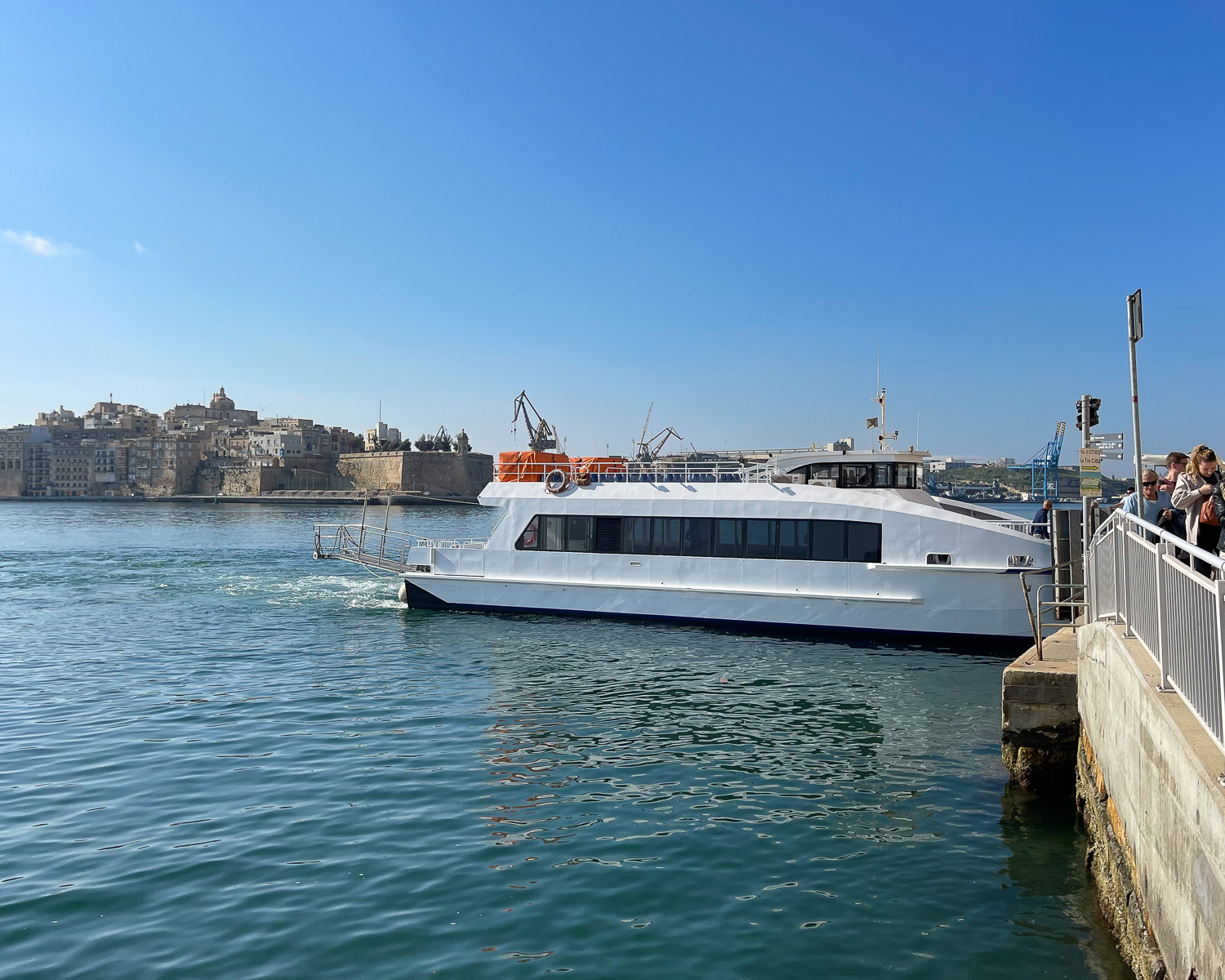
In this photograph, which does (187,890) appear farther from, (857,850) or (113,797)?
(857,850)

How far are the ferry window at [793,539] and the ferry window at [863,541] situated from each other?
832 millimetres

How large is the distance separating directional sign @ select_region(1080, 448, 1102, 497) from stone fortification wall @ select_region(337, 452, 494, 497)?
11580 cm

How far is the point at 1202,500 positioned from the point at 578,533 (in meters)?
13.7

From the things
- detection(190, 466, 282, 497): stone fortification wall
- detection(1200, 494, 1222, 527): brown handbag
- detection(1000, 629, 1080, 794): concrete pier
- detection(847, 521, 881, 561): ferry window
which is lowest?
detection(1000, 629, 1080, 794): concrete pier

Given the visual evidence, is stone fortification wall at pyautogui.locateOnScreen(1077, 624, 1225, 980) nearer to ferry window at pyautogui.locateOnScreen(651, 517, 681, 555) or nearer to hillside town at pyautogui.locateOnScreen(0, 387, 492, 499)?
ferry window at pyautogui.locateOnScreen(651, 517, 681, 555)

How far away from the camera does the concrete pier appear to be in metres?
8.59

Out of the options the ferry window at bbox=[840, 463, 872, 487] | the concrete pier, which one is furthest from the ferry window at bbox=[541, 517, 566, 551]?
the concrete pier

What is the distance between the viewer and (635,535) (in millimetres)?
18953

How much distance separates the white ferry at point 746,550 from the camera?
15.9 m

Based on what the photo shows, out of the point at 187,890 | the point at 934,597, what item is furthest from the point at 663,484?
the point at 187,890

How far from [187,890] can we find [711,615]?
12.5m

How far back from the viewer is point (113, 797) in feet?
27.8

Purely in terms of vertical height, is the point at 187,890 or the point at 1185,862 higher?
the point at 1185,862

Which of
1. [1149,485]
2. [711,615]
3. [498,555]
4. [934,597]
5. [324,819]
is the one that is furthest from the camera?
[498,555]
